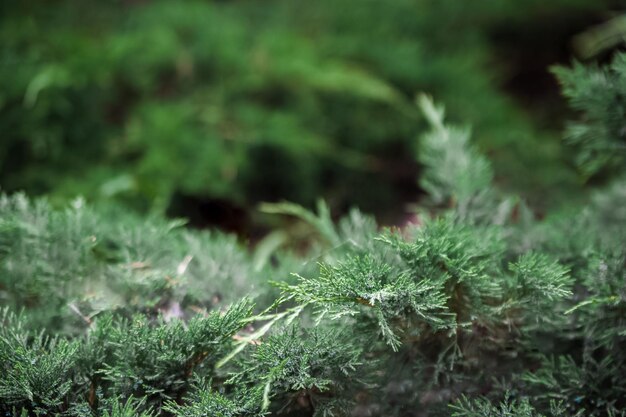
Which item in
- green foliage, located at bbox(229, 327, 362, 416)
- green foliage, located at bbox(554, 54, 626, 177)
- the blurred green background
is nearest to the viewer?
green foliage, located at bbox(229, 327, 362, 416)

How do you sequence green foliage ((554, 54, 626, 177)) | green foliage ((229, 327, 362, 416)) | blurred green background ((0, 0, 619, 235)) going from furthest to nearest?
blurred green background ((0, 0, 619, 235))
green foliage ((554, 54, 626, 177))
green foliage ((229, 327, 362, 416))

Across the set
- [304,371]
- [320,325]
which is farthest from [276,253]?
[304,371]

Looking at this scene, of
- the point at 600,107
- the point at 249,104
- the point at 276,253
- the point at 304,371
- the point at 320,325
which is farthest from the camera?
the point at 249,104

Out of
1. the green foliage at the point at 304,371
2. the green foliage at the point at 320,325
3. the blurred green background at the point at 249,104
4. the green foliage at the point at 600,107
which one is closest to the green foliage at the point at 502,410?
the green foliage at the point at 320,325

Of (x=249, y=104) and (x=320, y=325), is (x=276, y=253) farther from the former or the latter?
(x=249, y=104)

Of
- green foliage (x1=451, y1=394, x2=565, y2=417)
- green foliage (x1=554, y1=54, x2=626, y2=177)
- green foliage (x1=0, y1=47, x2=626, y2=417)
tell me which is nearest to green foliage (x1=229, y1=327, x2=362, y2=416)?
green foliage (x1=0, y1=47, x2=626, y2=417)

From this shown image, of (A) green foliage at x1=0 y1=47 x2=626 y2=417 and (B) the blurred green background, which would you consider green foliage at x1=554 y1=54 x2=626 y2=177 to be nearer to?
(A) green foliage at x1=0 y1=47 x2=626 y2=417

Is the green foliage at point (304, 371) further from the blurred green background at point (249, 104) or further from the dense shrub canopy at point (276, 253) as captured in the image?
the blurred green background at point (249, 104)

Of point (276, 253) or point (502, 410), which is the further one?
point (276, 253)
